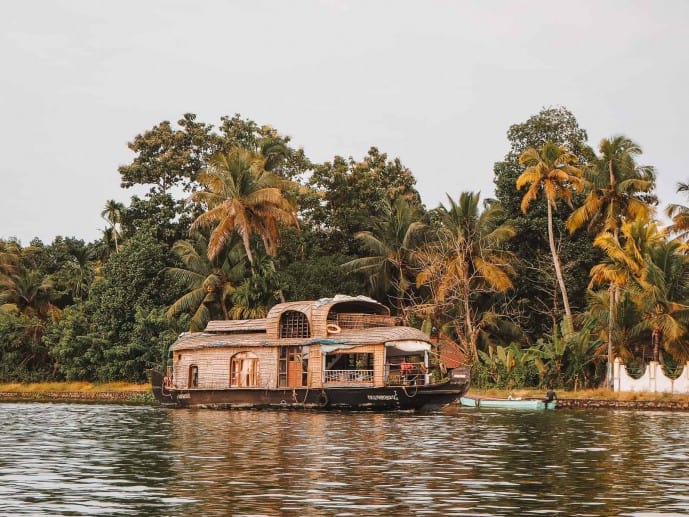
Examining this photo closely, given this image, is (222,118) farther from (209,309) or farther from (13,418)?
(13,418)

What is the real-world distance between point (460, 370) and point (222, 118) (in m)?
30.3

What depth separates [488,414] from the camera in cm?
3631

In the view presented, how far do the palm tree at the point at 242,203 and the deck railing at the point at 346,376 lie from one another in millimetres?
14430

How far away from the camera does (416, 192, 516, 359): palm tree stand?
160 ft

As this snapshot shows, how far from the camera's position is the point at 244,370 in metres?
41.4

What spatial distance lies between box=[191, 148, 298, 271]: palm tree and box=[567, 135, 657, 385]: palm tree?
1480 centimetres

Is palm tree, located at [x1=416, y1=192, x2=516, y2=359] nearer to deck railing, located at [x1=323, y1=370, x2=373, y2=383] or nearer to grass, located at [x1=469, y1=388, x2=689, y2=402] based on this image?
grass, located at [x1=469, y1=388, x2=689, y2=402]

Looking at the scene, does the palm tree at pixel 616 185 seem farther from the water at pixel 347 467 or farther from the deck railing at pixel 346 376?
the water at pixel 347 467

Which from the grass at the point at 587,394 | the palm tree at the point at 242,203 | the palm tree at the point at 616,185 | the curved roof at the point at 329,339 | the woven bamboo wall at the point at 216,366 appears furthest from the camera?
the palm tree at the point at 242,203

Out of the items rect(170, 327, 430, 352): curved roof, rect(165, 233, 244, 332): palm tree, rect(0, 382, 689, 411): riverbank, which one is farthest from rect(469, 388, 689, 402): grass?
rect(165, 233, 244, 332): palm tree

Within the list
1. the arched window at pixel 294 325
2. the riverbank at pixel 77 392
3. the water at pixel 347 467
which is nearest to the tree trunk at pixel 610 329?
the water at pixel 347 467

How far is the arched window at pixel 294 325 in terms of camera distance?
39375 mm

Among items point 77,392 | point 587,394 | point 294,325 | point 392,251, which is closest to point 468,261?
point 392,251

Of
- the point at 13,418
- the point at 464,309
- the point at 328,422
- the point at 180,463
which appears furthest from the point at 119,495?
the point at 464,309
